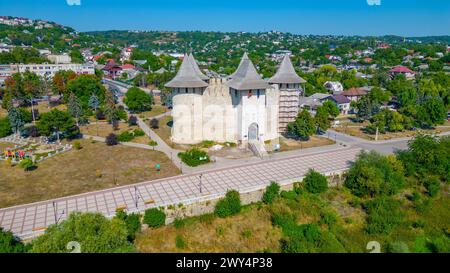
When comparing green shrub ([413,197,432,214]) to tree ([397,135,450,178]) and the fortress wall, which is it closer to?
tree ([397,135,450,178])

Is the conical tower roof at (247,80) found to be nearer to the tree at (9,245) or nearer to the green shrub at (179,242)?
the green shrub at (179,242)

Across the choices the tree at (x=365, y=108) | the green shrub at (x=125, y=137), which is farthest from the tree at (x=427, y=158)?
the green shrub at (x=125, y=137)

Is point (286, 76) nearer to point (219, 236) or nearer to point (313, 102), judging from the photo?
point (313, 102)

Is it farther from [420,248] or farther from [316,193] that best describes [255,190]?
[420,248]

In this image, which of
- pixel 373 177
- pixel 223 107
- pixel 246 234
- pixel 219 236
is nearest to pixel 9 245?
pixel 219 236
